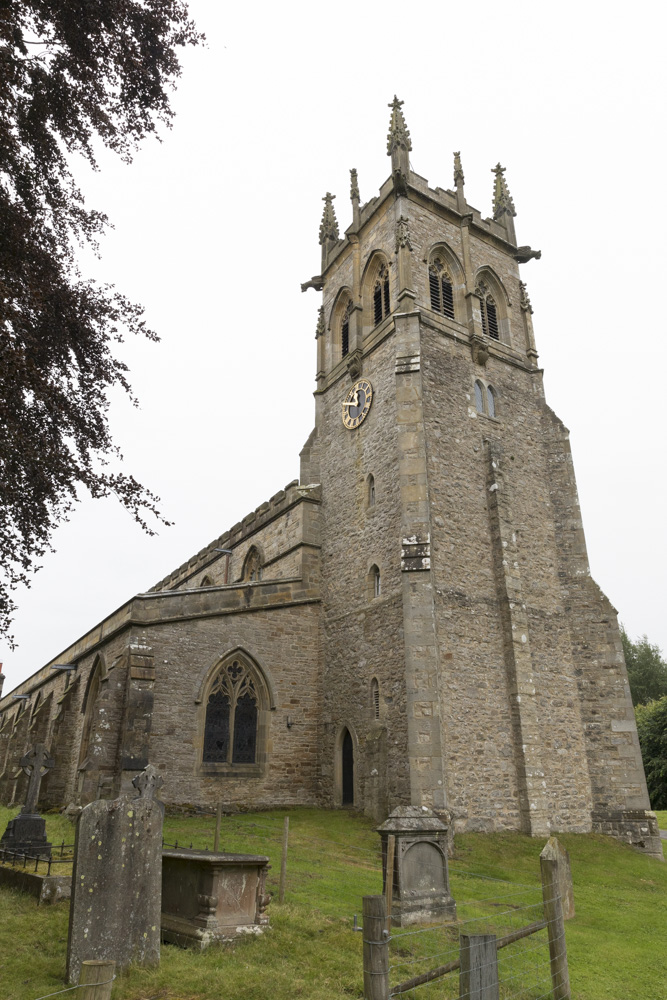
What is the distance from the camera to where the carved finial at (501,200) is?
2564 centimetres

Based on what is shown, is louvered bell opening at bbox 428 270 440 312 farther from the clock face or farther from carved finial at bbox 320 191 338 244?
carved finial at bbox 320 191 338 244

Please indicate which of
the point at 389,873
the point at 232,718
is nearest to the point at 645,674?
the point at 232,718

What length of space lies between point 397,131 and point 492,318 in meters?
7.06

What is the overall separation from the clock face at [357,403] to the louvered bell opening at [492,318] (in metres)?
4.96

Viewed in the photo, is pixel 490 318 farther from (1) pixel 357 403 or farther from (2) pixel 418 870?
(2) pixel 418 870

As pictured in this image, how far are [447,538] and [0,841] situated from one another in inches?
452

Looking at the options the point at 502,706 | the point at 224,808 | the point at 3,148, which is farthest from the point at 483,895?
the point at 3,148

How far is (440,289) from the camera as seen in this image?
22062mm

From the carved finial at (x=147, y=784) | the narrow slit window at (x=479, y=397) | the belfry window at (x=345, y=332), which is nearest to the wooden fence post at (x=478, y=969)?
the carved finial at (x=147, y=784)

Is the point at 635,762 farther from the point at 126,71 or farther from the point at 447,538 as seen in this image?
the point at 126,71

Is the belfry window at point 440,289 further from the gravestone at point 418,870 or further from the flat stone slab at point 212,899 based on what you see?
the flat stone slab at point 212,899

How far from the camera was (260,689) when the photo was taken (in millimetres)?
18234

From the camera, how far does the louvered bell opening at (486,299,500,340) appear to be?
2314 centimetres

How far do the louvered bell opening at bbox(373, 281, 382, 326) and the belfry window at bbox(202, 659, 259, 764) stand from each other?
1186cm
